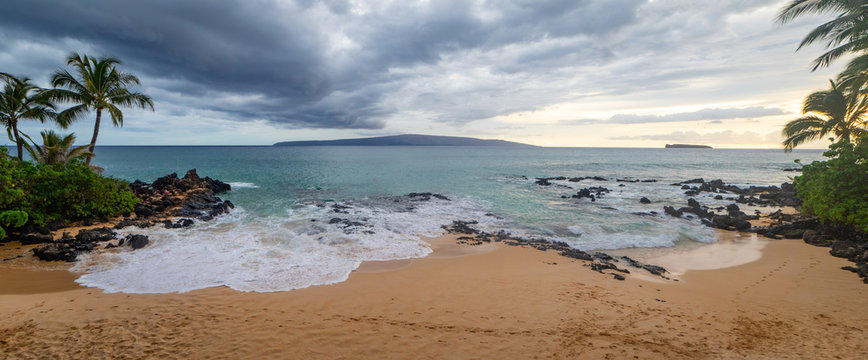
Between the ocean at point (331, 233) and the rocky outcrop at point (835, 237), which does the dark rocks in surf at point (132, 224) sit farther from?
the rocky outcrop at point (835, 237)

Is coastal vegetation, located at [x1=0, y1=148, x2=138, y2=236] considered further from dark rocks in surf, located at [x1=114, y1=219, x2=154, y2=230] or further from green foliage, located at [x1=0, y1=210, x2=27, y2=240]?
dark rocks in surf, located at [x1=114, y1=219, x2=154, y2=230]

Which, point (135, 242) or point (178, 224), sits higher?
point (135, 242)

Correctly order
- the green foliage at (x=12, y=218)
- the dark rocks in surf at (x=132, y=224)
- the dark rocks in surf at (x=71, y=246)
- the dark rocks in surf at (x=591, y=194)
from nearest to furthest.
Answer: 1. the dark rocks in surf at (x=71, y=246)
2. the green foliage at (x=12, y=218)
3. the dark rocks in surf at (x=132, y=224)
4. the dark rocks in surf at (x=591, y=194)

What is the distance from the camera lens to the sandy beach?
635cm

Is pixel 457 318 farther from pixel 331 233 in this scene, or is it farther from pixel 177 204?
pixel 177 204

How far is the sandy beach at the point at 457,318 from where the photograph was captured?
635cm

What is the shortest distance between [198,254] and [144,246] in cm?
282

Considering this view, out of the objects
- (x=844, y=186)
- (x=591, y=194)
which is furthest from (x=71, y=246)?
(x=591, y=194)

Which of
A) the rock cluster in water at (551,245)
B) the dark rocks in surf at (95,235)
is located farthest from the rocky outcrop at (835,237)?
the dark rocks in surf at (95,235)

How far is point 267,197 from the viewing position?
1156 inches

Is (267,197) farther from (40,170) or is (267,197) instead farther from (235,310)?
(235,310)

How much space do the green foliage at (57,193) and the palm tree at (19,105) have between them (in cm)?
888

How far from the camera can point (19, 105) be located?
21422 millimetres

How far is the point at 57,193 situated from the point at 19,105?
12584 mm
